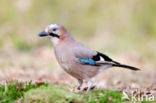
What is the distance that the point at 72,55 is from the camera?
262 inches

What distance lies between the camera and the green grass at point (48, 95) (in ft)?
17.2

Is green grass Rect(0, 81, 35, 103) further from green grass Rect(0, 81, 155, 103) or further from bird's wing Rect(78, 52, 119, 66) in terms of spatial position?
bird's wing Rect(78, 52, 119, 66)

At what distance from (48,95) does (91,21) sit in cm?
1218

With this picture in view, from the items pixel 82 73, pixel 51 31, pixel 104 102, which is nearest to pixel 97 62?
pixel 82 73

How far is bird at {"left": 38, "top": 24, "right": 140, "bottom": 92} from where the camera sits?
660 cm

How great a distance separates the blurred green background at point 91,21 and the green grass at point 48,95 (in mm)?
9463

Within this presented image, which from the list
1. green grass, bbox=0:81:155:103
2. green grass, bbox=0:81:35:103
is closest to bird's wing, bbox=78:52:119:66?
green grass, bbox=0:81:155:103

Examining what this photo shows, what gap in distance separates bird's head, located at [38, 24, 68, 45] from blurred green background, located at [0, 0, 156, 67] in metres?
8.52

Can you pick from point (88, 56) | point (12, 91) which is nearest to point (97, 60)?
point (88, 56)

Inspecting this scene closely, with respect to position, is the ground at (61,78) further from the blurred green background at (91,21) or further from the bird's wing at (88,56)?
the blurred green background at (91,21)

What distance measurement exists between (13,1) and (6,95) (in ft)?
37.8

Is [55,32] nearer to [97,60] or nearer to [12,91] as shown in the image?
[97,60]

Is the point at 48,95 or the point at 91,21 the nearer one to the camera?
the point at 48,95

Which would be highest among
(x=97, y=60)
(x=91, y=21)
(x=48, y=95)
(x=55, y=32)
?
(x=91, y=21)
